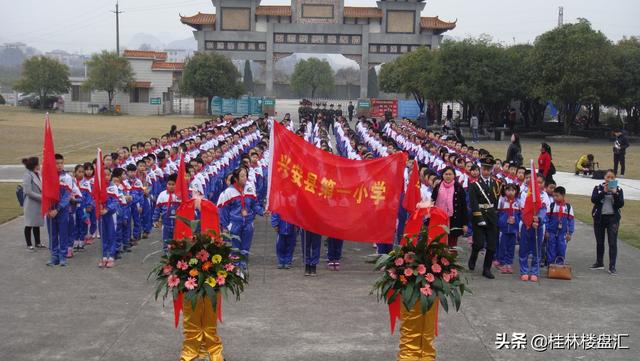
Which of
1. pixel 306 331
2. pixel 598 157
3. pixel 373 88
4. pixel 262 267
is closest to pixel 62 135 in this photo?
pixel 598 157

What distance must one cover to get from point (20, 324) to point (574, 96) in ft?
108

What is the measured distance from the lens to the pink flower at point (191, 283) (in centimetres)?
652

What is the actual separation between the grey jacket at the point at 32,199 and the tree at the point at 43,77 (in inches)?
2114

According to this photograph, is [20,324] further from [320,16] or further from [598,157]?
[320,16]

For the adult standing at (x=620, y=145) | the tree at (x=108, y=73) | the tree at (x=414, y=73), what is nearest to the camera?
the adult standing at (x=620, y=145)

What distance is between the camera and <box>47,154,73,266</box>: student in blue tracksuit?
35.3 feet

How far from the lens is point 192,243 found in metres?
6.66

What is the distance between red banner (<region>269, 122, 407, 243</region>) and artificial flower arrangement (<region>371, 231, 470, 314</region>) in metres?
3.46

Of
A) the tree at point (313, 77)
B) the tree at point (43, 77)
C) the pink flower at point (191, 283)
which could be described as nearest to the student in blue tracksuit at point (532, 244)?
the pink flower at point (191, 283)

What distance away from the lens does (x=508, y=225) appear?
11008 mm

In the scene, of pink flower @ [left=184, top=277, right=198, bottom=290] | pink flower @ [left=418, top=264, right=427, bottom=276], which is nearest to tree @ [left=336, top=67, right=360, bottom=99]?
pink flower @ [left=184, top=277, right=198, bottom=290]

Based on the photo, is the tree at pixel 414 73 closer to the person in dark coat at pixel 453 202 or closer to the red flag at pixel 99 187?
the person in dark coat at pixel 453 202

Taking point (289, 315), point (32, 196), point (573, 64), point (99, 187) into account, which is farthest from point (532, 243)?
point (573, 64)

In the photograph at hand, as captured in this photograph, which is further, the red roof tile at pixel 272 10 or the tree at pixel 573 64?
the red roof tile at pixel 272 10
